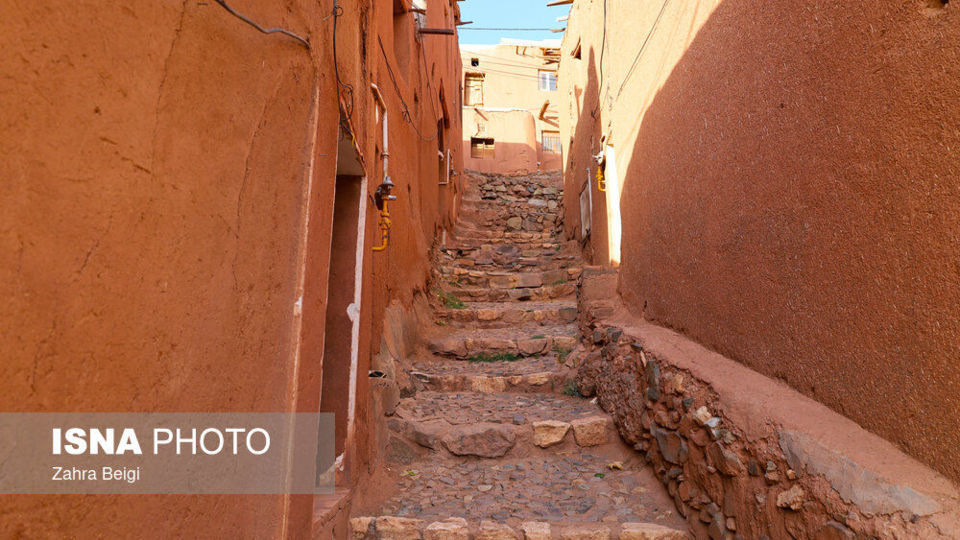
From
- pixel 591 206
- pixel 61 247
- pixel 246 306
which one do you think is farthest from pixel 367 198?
pixel 591 206

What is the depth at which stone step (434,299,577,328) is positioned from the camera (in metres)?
6.65

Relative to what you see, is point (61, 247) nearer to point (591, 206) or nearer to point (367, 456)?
point (367, 456)

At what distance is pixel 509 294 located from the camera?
25.4ft

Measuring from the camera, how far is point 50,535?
2.73 ft

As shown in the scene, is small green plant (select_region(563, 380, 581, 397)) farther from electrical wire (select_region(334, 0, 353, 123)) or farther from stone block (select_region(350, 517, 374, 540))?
electrical wire (select_region(334, 0, 353, 123))

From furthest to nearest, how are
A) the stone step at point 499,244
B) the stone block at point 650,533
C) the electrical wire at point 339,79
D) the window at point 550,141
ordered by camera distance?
the window at point 550,141 → the stone step at point 499,244 → the stone block at point 650,533 → the electrical wire at point 339,79

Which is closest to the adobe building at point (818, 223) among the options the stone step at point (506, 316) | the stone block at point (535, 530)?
the stone block at point (535, 530)

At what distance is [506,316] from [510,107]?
1857 centimetres

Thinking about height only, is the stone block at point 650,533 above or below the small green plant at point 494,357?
below

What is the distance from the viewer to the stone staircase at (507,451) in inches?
111

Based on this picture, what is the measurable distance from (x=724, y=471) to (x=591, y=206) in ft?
18.9

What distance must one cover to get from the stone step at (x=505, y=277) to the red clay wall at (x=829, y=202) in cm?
454

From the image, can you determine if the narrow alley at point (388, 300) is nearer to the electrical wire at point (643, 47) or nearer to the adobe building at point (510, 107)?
the electrical wire at point (643, 47)

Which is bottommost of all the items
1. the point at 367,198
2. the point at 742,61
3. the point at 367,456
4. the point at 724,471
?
the point at 367,456
